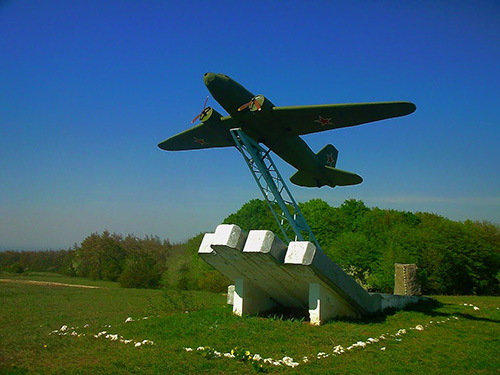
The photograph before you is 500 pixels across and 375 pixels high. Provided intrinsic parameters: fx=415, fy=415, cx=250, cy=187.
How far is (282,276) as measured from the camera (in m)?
13.2

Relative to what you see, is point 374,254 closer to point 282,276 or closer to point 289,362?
point 282,276

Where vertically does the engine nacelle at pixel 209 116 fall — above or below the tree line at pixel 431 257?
above

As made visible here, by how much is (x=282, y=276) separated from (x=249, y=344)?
3325 mm

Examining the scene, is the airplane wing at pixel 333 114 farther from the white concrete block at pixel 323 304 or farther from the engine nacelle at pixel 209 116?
the white concrete block at pixel 323 304

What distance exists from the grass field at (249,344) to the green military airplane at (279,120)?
21.5ft

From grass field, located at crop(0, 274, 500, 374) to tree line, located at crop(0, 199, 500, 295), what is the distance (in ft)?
46.1

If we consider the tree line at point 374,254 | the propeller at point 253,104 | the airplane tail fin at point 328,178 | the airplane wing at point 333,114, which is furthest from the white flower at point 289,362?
the tree line at point 374,254

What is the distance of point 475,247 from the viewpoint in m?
32.1

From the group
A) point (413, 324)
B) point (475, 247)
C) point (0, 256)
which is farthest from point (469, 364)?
point (0, 256)

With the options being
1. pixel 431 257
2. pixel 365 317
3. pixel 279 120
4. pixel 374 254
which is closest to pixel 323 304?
pixel 365 317

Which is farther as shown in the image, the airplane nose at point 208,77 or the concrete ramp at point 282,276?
the airplane nose at point 208,77

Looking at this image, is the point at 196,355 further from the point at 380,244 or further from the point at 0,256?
the point at 0,256

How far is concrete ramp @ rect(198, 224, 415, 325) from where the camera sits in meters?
12.1

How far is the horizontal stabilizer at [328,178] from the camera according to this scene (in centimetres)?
1817
